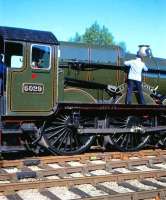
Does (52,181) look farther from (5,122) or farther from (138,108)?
(138,108)

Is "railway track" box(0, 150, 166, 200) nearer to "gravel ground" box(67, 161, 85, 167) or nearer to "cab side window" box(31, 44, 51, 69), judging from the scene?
"gravel ground" box(67, 161, 85, 167)

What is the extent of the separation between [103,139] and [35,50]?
3151mm

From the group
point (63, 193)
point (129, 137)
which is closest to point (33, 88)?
point (129, 137)

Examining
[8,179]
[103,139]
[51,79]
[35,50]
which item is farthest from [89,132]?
[8,179]

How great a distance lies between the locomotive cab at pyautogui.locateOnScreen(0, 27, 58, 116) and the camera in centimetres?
948

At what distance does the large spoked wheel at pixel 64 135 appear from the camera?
10.4 m

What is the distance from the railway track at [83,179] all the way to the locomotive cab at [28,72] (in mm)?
1272

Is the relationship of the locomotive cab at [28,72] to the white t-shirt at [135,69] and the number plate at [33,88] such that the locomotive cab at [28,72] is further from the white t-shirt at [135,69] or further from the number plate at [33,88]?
the white t-shirt at [135,69]

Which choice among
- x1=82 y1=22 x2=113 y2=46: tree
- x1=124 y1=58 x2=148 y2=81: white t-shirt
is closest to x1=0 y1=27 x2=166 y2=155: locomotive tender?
x1=124 y1=58 x2=148 y2=81: white t-shirt

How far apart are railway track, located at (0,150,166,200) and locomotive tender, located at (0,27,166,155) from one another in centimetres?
74

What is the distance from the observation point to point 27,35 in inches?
385

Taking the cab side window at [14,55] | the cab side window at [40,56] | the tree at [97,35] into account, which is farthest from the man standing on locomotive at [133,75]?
the tree at [97,35]

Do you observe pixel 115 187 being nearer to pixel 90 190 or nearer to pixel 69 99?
pixel 90 190

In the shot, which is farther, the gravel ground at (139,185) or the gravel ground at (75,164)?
the gravel ground at (75,164)
